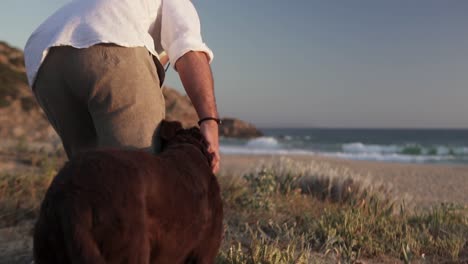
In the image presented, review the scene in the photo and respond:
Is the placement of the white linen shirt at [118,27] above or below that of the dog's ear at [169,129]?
above

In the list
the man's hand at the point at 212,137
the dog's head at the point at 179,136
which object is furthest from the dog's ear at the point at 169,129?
the man's hand at the point at 212,137

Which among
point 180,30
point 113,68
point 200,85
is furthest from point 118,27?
point 200,85

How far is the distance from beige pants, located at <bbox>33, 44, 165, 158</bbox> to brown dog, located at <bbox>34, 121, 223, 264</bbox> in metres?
0.47

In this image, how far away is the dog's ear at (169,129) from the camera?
7.07ft

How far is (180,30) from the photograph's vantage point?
2.34 metres

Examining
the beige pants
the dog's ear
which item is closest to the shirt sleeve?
the beige pants

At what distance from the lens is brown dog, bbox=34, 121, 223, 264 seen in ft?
4.39

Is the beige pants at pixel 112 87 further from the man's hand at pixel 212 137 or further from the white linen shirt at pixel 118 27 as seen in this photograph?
the man's hand at pixel 212 137

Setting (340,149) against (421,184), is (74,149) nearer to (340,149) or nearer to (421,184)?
(421,184)

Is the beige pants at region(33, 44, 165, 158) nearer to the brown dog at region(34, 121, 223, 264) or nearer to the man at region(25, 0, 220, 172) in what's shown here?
the man at region(25, 0, 220, 172)

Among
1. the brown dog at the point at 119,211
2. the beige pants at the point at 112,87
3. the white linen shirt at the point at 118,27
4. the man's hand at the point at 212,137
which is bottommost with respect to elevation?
the brown dog at the point at 119,211

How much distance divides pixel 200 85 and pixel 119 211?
105cm

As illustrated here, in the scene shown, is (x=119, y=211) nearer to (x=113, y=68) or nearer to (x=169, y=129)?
(x=169, y=129)

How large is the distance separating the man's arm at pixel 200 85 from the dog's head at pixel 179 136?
0.15 metres
